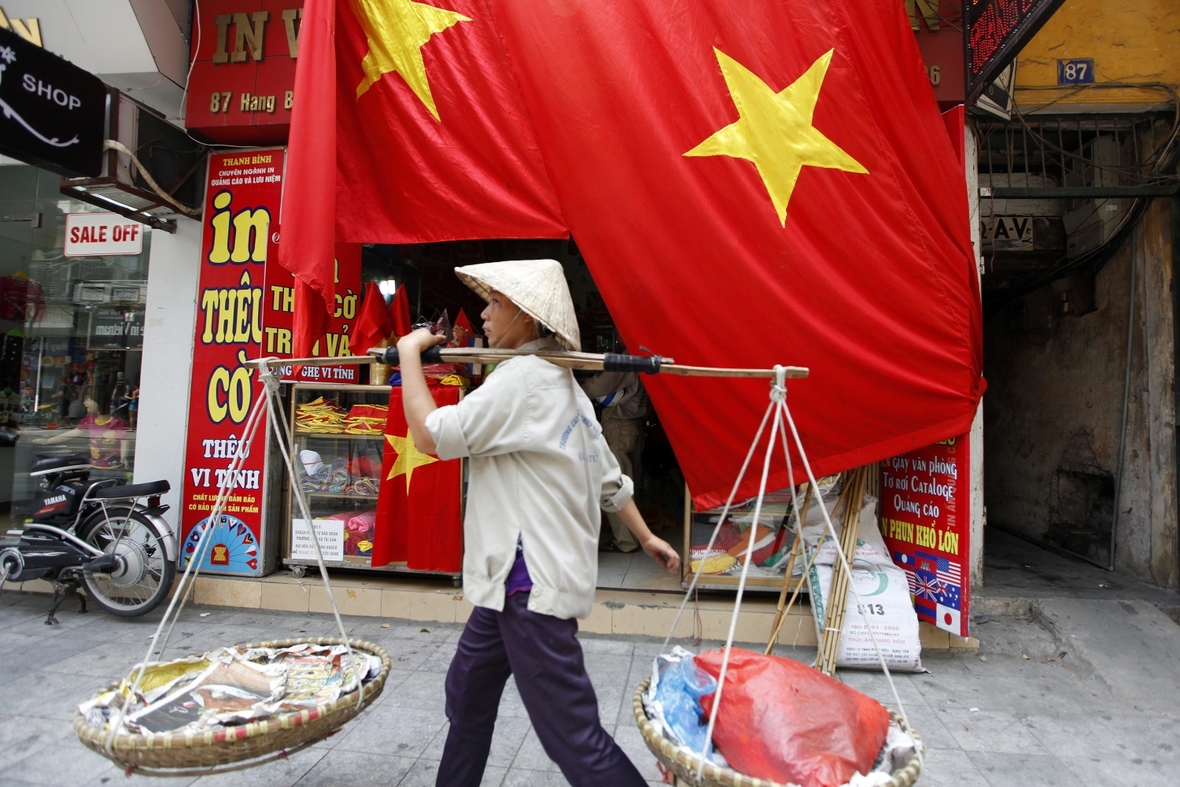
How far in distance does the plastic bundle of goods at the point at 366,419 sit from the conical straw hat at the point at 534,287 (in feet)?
9.09

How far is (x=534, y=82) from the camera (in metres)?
3.54

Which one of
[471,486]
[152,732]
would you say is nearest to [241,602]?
[152,732]

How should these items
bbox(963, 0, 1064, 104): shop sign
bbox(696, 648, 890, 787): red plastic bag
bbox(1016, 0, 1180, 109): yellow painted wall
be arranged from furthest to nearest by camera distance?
bbox(1016, 0, 1180, 109): yellow painted wall → bbox(963, 0, 1064, 104): shop sign → bbox(696, 648, 890, 787): red plastic bag

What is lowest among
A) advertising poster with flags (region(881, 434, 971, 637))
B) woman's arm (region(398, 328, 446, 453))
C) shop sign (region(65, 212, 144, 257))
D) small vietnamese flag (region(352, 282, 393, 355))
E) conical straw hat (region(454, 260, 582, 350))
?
advertising poster with flags (region(881, 434, 971, 637))

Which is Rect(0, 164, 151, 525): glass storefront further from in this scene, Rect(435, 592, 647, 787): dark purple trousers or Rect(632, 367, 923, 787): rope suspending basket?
Rect(632, 367, 923, 787): rope suspending basket

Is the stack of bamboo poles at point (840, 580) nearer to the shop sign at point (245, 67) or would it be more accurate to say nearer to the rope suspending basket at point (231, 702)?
the rope suspending basket at point (231, 702)

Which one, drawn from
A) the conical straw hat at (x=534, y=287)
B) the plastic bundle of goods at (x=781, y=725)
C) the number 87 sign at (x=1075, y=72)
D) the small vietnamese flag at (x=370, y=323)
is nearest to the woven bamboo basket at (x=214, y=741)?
the plastic bundle of goods at (x=781, y=725)

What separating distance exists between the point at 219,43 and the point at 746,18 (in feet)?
11.5

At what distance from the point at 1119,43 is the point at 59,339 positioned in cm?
857

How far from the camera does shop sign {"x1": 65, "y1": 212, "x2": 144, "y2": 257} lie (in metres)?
5.23

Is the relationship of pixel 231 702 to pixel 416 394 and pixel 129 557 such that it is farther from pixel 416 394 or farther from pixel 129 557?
pixel 129 557

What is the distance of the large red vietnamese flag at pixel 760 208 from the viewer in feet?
11.3

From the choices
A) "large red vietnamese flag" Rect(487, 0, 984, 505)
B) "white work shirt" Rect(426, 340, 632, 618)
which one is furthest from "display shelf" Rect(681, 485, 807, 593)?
"white work shirt" Rect(426, 340, 632, 618)

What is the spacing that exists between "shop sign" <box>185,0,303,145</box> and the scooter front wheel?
2.72 m
